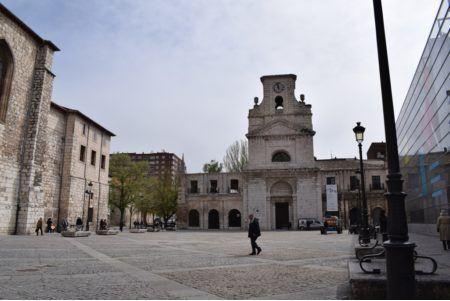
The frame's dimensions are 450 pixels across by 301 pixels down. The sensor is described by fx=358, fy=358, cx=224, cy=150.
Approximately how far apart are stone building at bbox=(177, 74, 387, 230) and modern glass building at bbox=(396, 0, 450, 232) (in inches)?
532

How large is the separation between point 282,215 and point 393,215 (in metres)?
42.0

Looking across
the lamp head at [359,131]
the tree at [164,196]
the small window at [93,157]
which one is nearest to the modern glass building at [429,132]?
the lamp head at [359,131]

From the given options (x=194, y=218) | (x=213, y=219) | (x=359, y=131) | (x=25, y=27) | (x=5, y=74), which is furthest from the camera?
(x=194, y=218)

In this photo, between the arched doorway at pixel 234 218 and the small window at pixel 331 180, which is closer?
the arched doorway at pixel 234 218

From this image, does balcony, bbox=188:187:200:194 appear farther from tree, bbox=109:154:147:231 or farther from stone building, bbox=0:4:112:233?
stone building, bbox=0:4:112:233

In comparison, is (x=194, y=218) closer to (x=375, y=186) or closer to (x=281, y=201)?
(x=281, y=201)

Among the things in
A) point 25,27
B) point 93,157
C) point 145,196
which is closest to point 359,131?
point 25,27

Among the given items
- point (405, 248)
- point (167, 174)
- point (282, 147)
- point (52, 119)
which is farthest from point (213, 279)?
point (167, 174)

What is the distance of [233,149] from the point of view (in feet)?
203

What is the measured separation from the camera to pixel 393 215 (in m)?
4.45

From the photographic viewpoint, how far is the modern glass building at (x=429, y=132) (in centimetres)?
1911

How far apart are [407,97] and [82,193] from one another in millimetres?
31417

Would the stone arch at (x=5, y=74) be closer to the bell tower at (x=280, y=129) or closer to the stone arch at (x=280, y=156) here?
the bell tower at (x=280, y=129)

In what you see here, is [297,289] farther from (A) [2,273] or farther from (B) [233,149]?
(B) [233,149]
